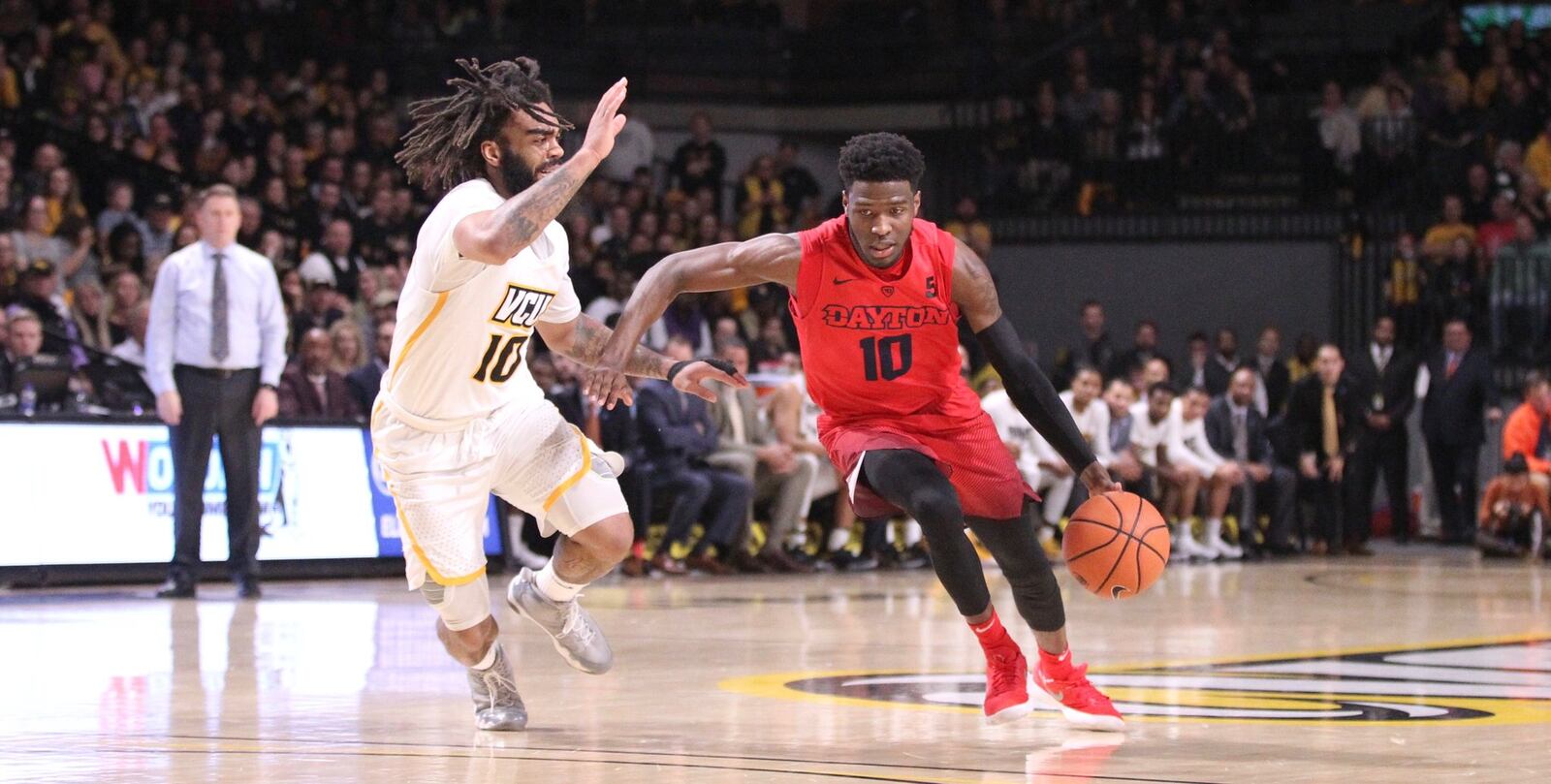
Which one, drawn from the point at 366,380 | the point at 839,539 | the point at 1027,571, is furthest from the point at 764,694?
the point at 839,539

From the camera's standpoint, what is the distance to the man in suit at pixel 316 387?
1313 cm

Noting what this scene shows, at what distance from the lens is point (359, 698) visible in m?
6.66

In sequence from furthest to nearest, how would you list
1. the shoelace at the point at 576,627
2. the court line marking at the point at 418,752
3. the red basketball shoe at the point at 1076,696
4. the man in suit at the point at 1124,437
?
the man in suit at the point at 1124,437 < the shoelace at the point at 576,627 < the red basketball shoe at the point at 1076,696 < the court line marking at the point at 418,752

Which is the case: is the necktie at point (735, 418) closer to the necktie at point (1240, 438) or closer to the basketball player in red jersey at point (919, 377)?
the necktie at point (1240, 438)

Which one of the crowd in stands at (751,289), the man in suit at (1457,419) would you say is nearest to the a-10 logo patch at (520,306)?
the crowd in stands at (751,289)

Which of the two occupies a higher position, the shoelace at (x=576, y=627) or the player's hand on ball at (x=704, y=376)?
the player's hand on ball at (x=704, y=376)

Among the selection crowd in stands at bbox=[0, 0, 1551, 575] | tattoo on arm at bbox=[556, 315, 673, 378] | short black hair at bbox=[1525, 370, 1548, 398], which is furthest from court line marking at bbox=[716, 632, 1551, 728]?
short black hair at bbox=[1525, 370, 1548, 398]

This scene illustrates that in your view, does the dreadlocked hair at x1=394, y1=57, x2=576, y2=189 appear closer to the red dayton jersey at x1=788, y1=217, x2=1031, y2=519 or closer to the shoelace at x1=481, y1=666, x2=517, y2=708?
the red dayton jersey at x1=788, y1=217, x2=1031, y2=519

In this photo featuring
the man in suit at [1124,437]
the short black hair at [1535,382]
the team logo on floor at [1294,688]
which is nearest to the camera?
the team logo on floor at [1294,688]

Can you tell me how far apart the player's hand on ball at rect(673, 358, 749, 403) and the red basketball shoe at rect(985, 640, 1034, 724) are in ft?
3.59

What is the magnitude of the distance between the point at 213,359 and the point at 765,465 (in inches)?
192

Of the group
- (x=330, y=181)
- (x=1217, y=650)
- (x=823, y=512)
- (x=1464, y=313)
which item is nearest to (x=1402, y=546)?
(x=1464, y=313)

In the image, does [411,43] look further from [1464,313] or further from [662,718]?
[662,718]

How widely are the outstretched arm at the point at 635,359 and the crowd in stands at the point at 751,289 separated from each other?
22.6 feet
